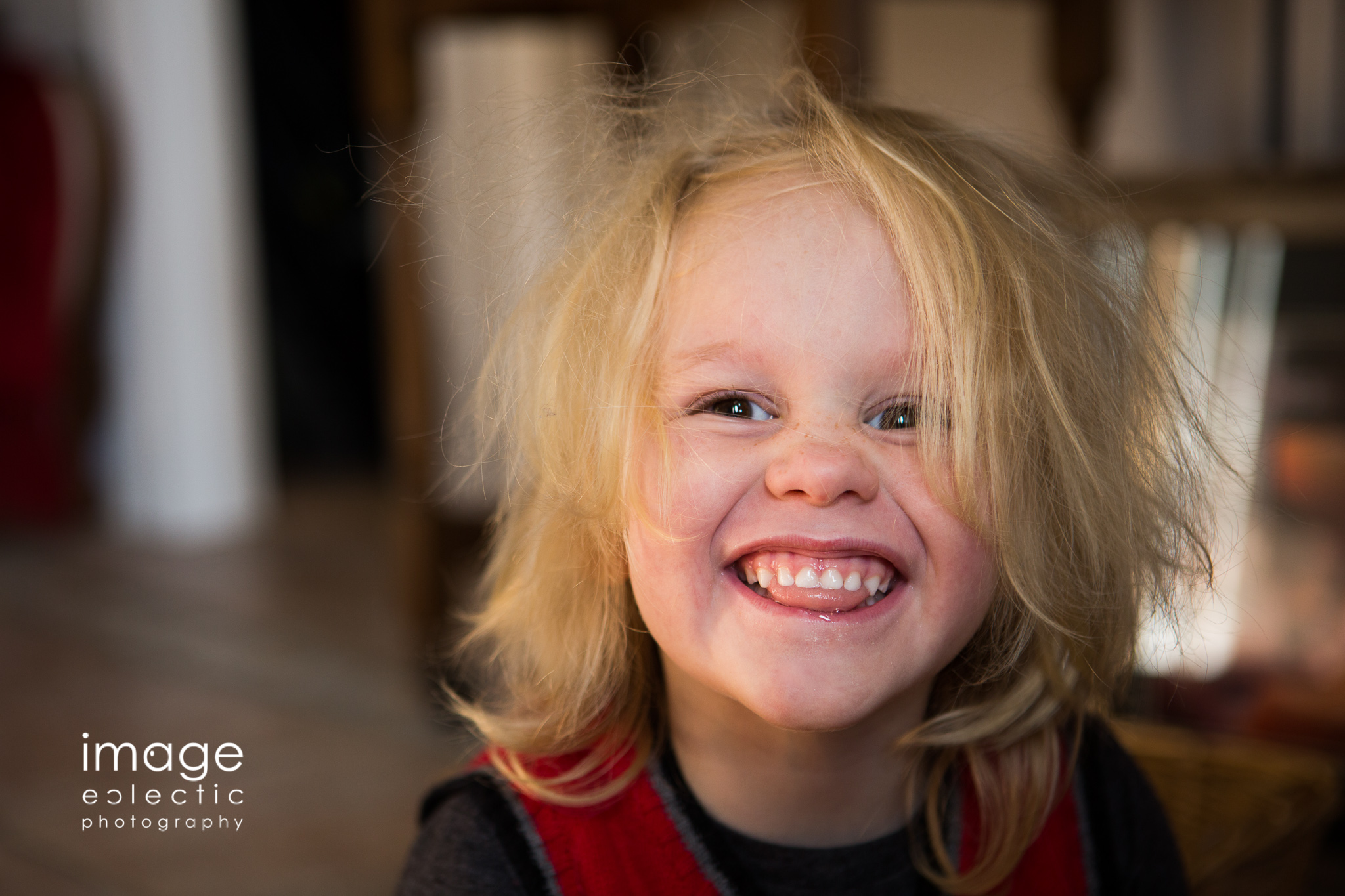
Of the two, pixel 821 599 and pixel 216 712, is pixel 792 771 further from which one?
pixel 216 712

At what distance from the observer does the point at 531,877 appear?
0.68 meters

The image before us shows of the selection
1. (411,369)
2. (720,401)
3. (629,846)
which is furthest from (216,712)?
(720,401)

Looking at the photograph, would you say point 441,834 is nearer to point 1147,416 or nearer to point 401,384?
point 1147,416

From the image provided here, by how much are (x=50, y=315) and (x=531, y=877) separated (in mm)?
2480

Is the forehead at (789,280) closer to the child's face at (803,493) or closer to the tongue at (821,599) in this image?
the child's face at (803,493)

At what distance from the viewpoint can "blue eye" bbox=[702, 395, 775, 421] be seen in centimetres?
62

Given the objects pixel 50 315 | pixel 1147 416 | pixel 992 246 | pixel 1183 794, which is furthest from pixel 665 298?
pixel 50 315

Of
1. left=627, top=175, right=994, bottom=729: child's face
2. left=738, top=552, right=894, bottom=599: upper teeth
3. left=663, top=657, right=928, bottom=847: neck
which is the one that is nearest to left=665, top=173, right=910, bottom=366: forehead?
left=627, top=175, right=994, bottom=729: child's face

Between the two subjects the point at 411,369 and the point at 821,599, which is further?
the point at 411,369

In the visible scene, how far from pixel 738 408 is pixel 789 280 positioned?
0.07 meters

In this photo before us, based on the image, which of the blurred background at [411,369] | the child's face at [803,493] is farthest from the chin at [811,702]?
the blurred background at [411,369]

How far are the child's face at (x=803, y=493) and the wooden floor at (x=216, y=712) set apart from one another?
297 millimetres

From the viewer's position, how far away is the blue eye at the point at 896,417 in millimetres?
613

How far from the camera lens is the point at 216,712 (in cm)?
177
